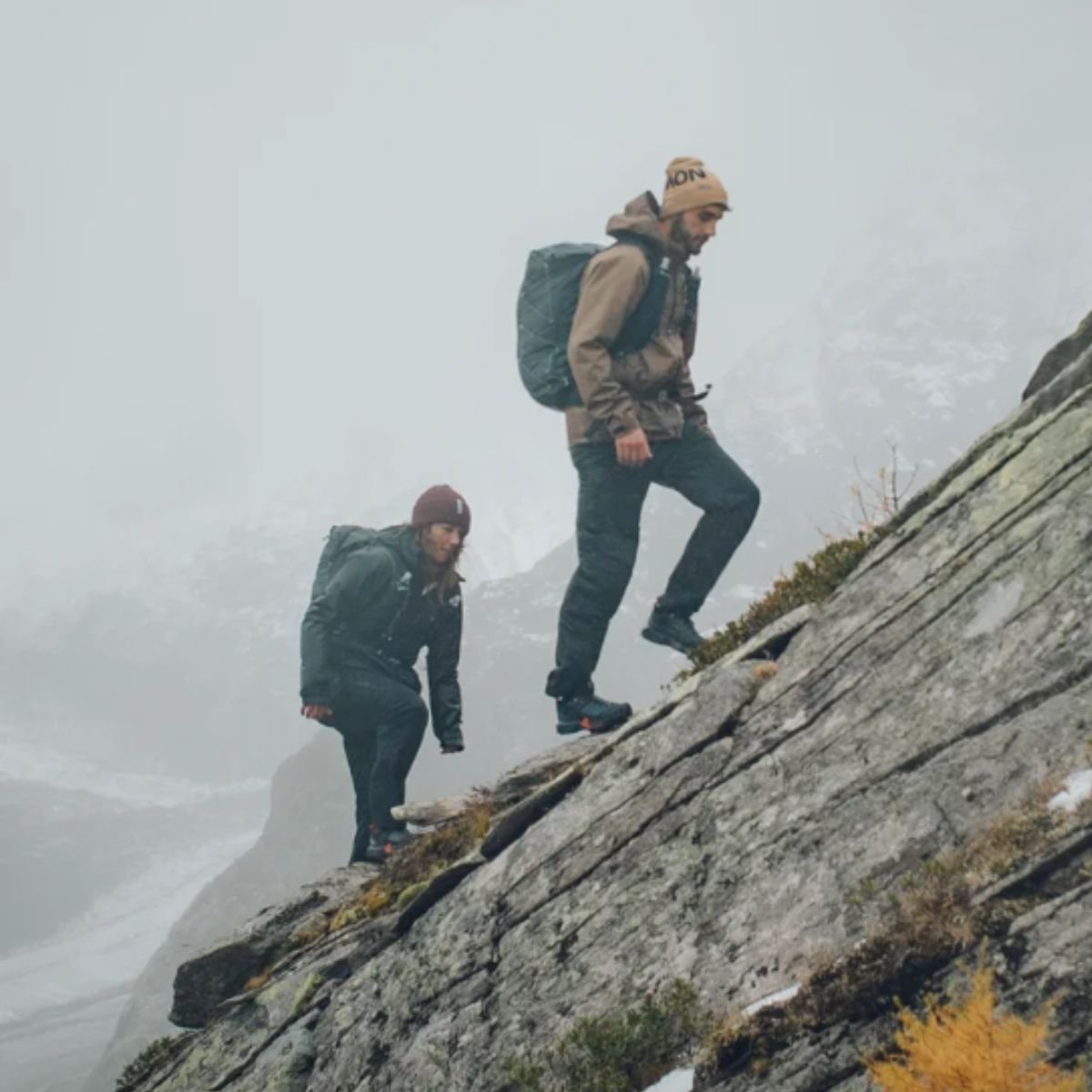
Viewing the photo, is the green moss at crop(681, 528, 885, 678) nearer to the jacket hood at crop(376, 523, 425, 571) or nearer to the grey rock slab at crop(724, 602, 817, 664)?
the grey rock slab at crop(724, 602, 817, 664)

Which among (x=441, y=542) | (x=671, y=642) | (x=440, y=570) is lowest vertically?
(x=671, y=642)

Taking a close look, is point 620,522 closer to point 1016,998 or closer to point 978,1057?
point 1016,998

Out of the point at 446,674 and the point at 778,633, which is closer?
the point at 778,633

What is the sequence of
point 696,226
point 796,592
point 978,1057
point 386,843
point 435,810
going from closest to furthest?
1. point 978,1057
2. point 796,592
3. point 696,226
4. point 435,810
5. point 386,843

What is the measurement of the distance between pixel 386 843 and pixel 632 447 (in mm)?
Result: 4718

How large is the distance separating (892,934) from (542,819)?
3.16 metres

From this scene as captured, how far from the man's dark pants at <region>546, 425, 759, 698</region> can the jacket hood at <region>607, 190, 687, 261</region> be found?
1.52 m

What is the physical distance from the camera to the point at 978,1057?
101 inches

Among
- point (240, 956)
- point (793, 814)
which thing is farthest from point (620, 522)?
point (240, 956)

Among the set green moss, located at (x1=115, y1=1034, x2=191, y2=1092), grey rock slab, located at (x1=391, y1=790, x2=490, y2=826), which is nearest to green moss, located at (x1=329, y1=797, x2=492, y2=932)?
grey rock slab, located at (x1=391, y1=790, x2=490, y2=826)

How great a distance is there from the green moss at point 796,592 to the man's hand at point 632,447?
4.96 feet

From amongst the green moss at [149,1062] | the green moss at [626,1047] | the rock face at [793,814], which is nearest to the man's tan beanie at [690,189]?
the rock face at [793,814]

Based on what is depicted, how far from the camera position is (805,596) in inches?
272

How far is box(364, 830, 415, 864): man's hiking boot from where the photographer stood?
29.4 ft
